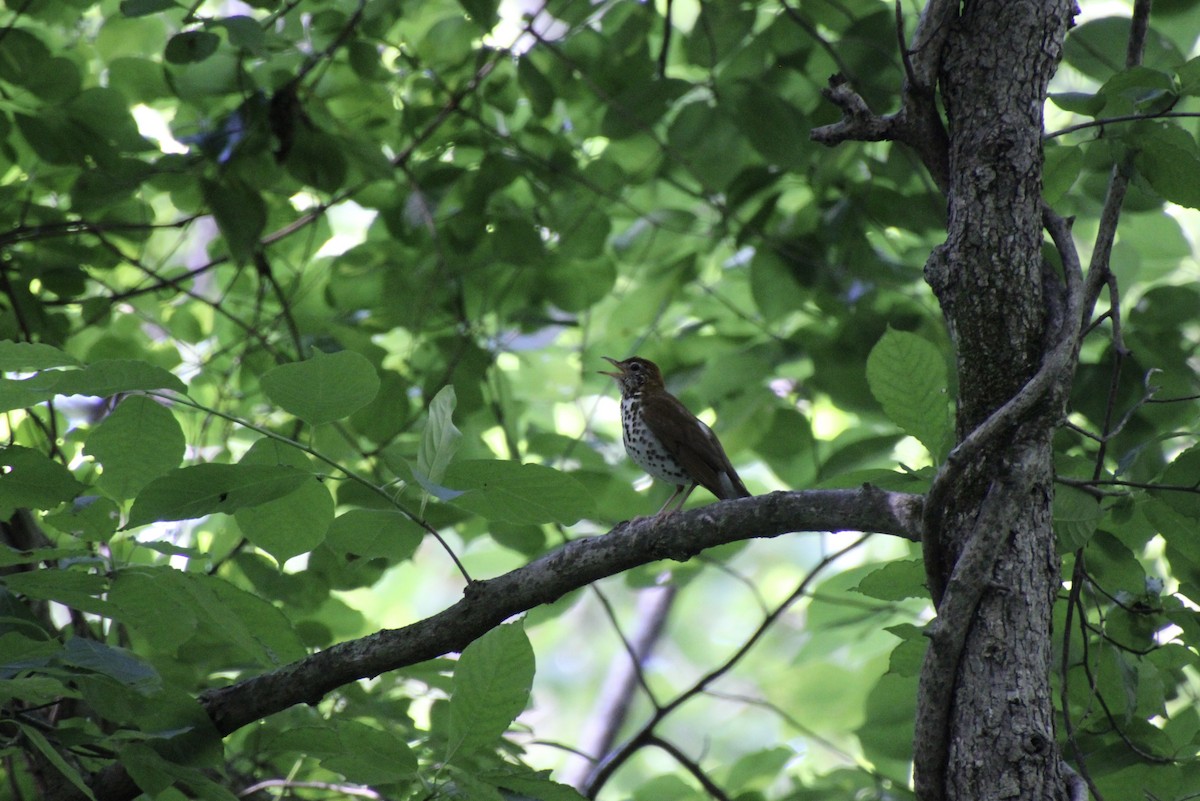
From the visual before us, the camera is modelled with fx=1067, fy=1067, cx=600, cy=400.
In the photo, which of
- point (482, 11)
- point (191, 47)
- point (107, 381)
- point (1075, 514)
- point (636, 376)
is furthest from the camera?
point (636, 376)

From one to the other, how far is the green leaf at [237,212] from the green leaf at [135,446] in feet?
6.02

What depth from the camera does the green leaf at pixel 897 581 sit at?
217 centimetres

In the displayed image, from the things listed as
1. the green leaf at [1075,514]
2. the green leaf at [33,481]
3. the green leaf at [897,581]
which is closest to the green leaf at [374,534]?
the green leaf at [33,481]

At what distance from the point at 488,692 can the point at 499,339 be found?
8.34 feet

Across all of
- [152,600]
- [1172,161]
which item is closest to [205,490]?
[152,600]

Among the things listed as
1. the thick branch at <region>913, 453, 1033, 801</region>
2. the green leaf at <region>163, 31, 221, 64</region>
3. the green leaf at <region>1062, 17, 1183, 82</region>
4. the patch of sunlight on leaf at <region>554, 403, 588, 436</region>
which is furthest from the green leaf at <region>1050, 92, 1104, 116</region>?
the patch of sunlight on leaf at <region>554, 403, 588, 436</region>

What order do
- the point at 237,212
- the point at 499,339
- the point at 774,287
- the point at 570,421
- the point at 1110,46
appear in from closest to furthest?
1. the point at 1110,46
2. the point at 237,212
3. the point at 774,287
4. the point at 499,339
5. the point at 570,421

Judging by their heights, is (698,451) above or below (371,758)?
above

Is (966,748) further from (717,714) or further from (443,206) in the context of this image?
(717,714)

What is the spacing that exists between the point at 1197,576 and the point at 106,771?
2312 millimetres

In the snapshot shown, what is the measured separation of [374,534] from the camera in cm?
213

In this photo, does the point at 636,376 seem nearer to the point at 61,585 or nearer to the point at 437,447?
the point at 437,447

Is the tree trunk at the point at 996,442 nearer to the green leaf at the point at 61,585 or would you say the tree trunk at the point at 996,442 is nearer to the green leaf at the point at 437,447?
the green leaf at the point at 437,447

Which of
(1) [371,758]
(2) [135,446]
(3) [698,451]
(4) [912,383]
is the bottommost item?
(1) [371,758]
